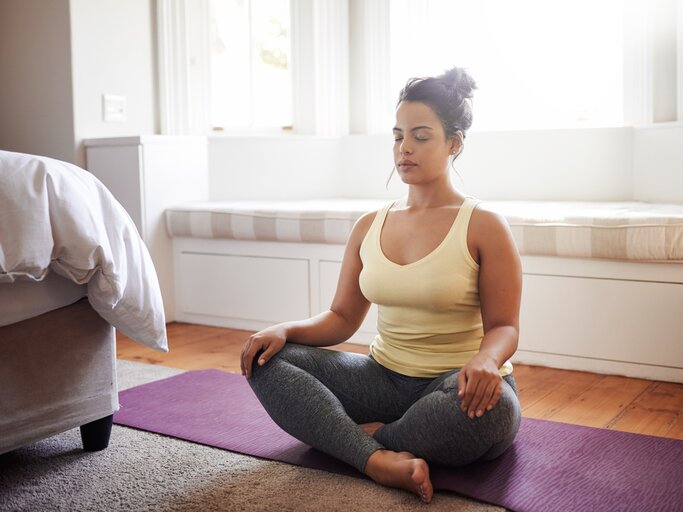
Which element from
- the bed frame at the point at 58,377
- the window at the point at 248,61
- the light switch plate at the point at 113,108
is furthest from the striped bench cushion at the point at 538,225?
the bed frame at the point at 58,377

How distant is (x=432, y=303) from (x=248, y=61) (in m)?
2.74

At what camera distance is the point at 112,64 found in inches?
144

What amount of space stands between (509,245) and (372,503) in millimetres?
589

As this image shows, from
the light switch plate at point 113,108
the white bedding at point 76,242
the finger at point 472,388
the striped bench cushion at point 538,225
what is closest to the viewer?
the finger at point 472,388

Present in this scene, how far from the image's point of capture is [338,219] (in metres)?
3.08

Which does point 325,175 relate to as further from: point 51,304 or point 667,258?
point 51,304

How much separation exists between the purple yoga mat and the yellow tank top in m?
0.22

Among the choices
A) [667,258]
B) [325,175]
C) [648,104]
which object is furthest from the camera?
[325,175]

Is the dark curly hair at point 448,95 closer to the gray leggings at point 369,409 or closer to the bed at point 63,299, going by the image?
the gray leggings at point 369,409

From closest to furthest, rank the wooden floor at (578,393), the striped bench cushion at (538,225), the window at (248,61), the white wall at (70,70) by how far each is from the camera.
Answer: the wooden floor at (578,393)
the striped bench cushion at (538,225)
the white wall at (70,70)
the window at (248,61)

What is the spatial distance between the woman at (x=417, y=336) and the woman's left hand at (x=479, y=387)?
2cm

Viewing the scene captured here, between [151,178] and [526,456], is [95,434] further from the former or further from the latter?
[151,178]

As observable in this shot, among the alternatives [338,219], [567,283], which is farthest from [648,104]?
[338,219]

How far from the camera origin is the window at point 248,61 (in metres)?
4.12
